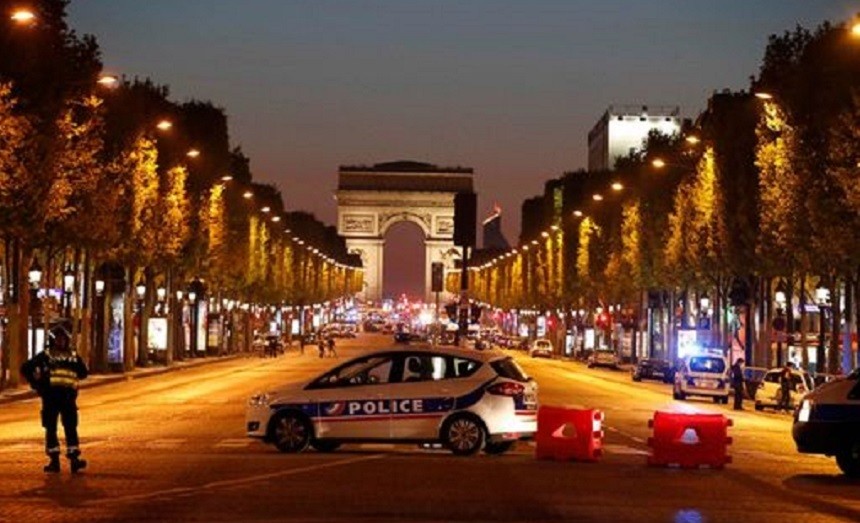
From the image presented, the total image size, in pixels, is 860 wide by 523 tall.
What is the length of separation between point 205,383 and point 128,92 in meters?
15.4

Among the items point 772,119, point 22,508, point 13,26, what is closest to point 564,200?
point 772,119

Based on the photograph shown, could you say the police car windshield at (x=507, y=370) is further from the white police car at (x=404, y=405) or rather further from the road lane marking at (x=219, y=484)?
the road lane marking at (x=219, y=484)

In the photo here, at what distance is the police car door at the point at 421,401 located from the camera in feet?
104

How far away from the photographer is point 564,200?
6447 inches

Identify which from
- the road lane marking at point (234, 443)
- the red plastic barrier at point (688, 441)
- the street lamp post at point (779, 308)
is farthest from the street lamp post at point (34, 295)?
the red plastic barrier at point (688, 441)

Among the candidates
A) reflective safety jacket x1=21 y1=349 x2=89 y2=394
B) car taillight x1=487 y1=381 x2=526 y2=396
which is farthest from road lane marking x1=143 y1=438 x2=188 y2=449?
reflective safety jacket x1=21 y1=349 x2=89 y2=394

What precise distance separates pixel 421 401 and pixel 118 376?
159ft

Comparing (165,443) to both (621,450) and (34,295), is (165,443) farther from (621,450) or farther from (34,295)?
(34,295)

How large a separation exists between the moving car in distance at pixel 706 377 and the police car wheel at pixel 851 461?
35736mm

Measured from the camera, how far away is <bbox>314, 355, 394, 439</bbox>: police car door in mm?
31891

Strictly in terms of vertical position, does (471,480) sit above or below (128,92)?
below

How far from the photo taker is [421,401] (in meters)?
31.9

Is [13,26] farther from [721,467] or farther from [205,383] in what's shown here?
[721,467]

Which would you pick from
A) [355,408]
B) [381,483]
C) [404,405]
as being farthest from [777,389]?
[381,483]
